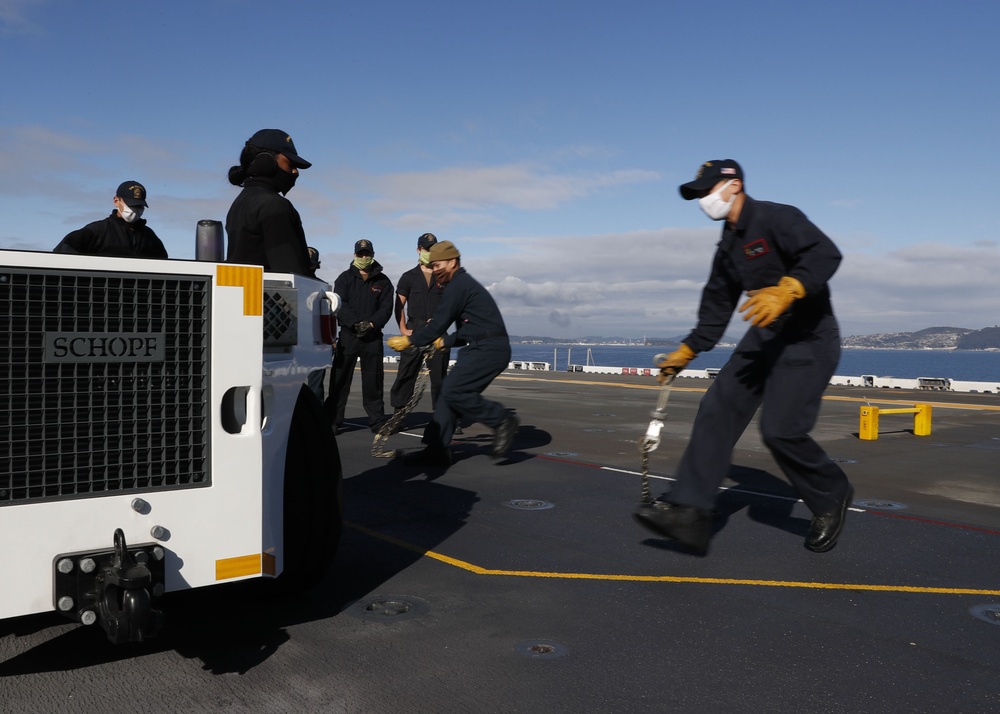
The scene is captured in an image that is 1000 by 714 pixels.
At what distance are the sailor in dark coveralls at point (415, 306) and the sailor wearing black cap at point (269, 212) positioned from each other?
5157 mm

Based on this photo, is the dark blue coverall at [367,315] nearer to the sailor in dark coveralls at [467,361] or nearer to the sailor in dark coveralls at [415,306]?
the sailor in dark coveralls at [415,306]

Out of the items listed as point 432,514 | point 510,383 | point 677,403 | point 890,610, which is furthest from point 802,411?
point 510,383

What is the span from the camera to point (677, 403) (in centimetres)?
1505

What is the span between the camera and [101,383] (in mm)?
2508

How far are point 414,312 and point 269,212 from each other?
5.89m

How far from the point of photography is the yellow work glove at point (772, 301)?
373 cm

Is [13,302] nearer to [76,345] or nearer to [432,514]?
[76,345]

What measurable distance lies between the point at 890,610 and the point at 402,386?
272 inches

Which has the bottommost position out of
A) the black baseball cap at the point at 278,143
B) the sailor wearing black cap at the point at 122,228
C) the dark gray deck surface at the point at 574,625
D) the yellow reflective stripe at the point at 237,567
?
the dark gray deck surface at the point at 574,625

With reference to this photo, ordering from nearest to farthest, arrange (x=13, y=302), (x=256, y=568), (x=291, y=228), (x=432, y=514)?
(x=13, y=302) < (x=256, y=568) < (x=291, y=228) < (x=432, y=514)

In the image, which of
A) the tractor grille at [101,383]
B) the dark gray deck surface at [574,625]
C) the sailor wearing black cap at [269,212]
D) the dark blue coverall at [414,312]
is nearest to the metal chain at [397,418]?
the dark blue coverall at [414,312]

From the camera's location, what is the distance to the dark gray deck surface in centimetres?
265

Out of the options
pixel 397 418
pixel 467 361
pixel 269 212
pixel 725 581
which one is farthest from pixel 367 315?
pixel 725 581

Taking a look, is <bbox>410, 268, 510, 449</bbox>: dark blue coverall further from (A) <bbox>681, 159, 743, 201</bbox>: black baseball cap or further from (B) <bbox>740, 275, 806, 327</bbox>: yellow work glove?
(B) <bbox>740, 275, 806, 327</bbox>: yellow work glove
